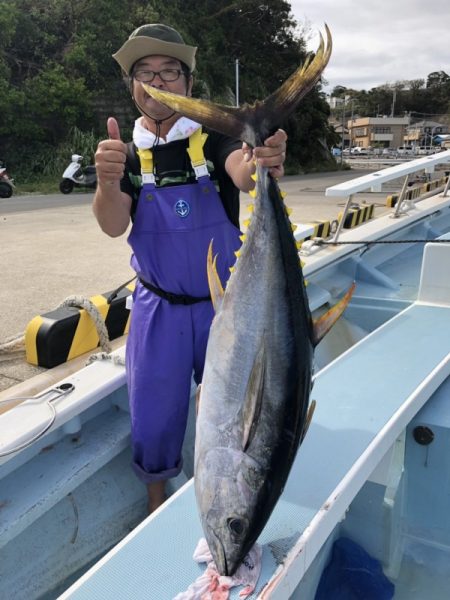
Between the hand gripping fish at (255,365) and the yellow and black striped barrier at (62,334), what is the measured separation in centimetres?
210

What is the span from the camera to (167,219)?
1909mm

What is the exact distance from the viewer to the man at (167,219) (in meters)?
1.88

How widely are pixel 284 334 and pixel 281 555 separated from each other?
0.63 m

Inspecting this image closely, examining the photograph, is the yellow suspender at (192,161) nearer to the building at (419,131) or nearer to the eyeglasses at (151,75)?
the eyeglasses at (151,75)

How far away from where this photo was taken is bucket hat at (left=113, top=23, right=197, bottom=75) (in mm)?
1809

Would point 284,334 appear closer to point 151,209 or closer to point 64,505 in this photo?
point 151,209

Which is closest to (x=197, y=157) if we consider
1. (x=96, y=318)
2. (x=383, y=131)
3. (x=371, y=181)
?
(x=96, y=318)

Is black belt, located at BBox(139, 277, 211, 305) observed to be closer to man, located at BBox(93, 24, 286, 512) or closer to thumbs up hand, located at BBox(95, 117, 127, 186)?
man, located at BBox(93, 24, 286, 512)

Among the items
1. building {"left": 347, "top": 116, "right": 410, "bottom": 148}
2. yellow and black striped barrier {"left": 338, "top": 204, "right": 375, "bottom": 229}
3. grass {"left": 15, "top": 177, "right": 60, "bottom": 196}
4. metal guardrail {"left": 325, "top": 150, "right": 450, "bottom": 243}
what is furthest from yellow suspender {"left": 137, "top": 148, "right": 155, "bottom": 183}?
building {"left": 347, "top": 116, "right": 410, "bottom": 148}

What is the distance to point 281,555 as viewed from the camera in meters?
1.39

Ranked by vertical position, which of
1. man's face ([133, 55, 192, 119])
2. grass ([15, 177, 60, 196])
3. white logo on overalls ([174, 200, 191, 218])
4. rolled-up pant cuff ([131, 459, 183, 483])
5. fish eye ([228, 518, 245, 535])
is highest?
man's face ([133, 55, 192, 119])

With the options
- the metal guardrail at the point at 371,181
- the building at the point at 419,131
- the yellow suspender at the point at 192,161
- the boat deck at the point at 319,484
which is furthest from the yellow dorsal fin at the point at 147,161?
the building at the point at 419,131

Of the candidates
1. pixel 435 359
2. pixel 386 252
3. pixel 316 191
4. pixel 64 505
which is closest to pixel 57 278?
pixel 386 252

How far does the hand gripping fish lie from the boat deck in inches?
7.1
